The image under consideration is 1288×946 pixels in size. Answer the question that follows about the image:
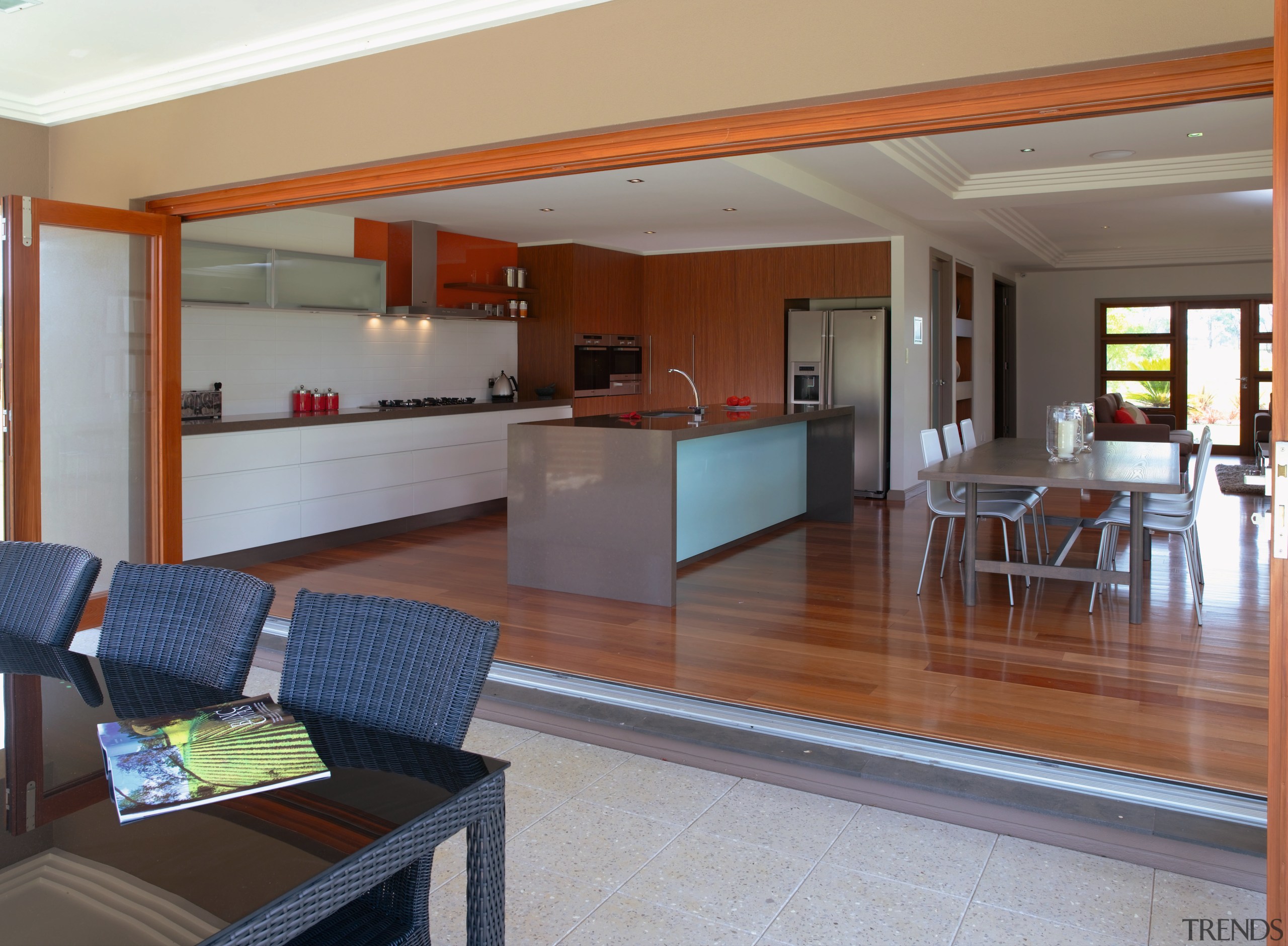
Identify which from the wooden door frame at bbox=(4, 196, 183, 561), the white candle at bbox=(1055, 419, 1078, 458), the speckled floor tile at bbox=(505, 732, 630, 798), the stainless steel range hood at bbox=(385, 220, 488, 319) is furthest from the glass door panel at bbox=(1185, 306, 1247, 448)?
the wooden door frame at bbox=(4, 196, 183, 561)

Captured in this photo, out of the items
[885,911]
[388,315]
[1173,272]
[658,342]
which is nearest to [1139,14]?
[885,911]

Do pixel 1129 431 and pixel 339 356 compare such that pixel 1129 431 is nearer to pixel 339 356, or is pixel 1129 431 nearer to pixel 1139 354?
pixel 1139 354

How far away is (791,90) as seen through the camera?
2.87m

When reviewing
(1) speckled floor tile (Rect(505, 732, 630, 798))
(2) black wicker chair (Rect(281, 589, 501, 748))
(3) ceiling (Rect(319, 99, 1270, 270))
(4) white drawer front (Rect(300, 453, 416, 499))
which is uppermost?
(3) ceiling (Rect(319, 99, 1270, 270))

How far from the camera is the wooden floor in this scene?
10.6 feet

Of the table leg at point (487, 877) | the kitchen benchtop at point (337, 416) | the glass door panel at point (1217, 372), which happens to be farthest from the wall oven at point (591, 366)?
the glass door panel at point (1217, 372)

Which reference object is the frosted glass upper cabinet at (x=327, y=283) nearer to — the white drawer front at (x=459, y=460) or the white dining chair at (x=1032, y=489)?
the white drawer front at (x=459, y=460)

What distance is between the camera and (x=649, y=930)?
230 cm

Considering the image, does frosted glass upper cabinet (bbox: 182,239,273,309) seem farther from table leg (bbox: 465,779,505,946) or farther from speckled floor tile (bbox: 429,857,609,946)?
table leg (bbox: 465,779,505,946)

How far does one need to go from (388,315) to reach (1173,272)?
10.3 m

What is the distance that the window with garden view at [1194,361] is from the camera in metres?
12.4

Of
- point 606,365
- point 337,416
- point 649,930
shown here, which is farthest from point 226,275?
point 649,930

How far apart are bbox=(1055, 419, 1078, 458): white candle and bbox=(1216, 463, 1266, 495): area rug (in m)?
4.11

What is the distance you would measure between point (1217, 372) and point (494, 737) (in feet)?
40.0
